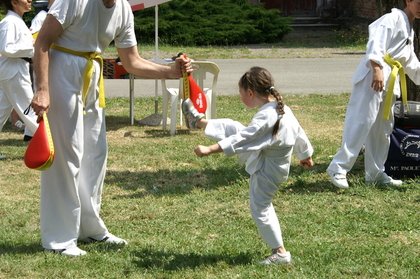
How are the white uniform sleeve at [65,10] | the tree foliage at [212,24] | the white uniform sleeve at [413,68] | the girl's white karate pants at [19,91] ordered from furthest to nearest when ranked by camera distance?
the tree foliage at [212,24] → the girl's white karate pants at [19,91] → the white uniform sleeve at [413,68] → the white uniform sleeve at [65,10]

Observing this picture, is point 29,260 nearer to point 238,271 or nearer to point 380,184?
point 238,271

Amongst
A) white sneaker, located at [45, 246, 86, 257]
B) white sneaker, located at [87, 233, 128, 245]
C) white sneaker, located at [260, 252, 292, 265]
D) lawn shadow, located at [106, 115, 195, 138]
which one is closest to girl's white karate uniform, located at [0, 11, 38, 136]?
lawn shadow, located at [106, 115, 195, 138]

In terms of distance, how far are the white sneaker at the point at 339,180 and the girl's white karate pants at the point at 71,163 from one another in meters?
2.43

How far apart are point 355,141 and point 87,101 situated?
291 cm

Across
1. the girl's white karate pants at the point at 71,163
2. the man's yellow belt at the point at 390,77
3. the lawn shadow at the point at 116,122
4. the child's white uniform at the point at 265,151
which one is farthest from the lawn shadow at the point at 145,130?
the child's white uniform at the point at 265,151

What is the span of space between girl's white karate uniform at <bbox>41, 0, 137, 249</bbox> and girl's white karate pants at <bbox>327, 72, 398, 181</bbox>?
2.54m

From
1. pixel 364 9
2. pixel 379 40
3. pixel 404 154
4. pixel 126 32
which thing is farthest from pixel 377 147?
pixel 364 9

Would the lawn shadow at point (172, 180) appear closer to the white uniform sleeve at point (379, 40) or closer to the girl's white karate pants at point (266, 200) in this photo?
the white uniform sleeve at point (379, 40)

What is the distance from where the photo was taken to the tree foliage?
2411 centimetres

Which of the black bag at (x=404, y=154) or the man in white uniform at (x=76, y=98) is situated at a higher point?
the man in white uniform at (x=76, y=98)

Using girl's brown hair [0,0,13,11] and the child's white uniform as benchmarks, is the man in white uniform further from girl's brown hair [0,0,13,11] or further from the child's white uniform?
girl's brown hair [0,0,13,11]

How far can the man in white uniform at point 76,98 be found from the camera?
18.8ft

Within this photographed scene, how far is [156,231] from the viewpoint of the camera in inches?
269

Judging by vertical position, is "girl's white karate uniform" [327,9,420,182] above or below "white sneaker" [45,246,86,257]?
above
